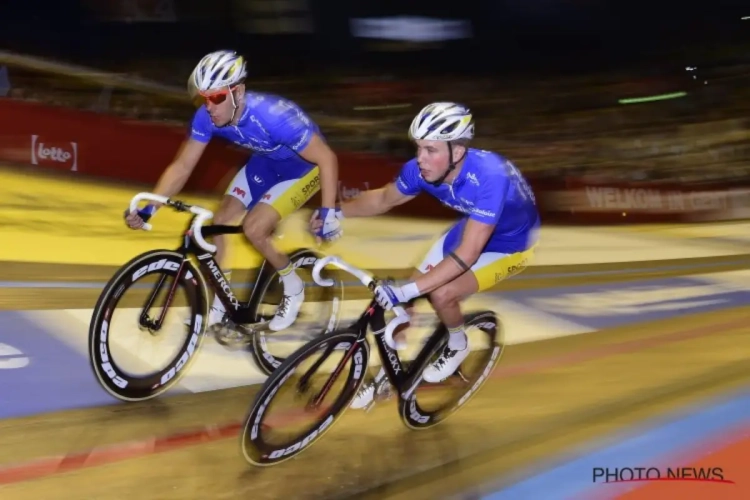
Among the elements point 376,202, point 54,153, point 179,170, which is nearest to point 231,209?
point 179,170

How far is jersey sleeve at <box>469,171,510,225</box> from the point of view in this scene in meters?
3.66

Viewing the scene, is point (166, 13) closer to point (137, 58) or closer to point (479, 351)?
point (137, 58)

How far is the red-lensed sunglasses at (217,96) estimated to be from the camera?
395 centimetres

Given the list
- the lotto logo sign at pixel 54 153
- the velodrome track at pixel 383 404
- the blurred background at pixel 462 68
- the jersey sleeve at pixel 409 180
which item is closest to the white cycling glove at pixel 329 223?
the jersey sleeve at pixel 409 180

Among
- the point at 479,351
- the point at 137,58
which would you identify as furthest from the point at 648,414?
the point at 137,58

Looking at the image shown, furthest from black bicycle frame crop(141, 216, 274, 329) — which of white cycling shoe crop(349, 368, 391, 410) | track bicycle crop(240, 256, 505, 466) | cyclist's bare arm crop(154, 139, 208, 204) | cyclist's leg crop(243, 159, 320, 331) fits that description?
white cycling shoe crop(349, 368, 391, 410)

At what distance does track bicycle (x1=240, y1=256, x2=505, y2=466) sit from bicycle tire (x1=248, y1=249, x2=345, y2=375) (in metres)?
0.60

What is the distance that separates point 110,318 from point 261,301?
0.82 m

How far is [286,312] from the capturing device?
4.36 metres

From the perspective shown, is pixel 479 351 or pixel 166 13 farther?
pixel 166 13

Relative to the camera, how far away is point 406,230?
388 inches

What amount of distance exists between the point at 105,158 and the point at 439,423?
5754mm

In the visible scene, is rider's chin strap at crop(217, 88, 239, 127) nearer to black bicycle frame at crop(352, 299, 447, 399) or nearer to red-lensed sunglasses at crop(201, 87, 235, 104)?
red-lensed sunglasses at crop(201, 87, 235, 104)

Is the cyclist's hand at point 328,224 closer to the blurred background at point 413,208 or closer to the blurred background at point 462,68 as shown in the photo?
the blurred background at point 413,208
